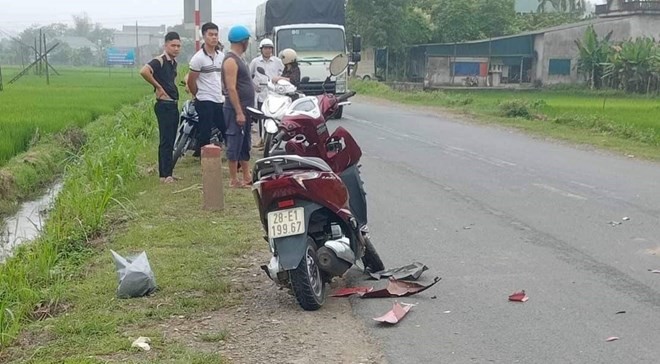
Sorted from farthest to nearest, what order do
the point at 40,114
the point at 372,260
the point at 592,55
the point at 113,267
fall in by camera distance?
the point at 592,55 < the point at 40,114 < the point at 113,267 < the point at 372,260

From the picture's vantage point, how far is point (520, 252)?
681cm

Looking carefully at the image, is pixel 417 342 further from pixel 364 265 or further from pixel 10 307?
pixel 10 307

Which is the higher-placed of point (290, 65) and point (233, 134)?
point (290, 65)

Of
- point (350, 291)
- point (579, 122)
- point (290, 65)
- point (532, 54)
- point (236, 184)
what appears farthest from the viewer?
point (532, 54)

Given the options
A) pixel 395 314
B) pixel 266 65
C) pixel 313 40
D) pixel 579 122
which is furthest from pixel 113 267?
pixel 313 40

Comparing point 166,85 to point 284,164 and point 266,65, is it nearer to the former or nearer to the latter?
point 266,65

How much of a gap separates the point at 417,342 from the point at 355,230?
115 cm

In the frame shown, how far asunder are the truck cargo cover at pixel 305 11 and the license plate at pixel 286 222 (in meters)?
18.0

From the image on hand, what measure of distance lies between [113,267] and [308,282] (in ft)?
6.37

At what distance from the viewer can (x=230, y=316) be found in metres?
5.26

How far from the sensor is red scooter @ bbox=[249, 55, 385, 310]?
5.25 meters

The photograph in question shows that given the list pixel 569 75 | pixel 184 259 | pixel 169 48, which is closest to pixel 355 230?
pixel 184 259

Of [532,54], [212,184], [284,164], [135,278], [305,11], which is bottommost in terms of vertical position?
[135,278]

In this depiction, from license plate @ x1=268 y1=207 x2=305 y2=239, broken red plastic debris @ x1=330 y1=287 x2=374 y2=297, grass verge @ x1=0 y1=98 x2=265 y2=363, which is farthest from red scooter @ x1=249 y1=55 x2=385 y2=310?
grass verge @ x1=0 y1=98 x2=265 y2=363
